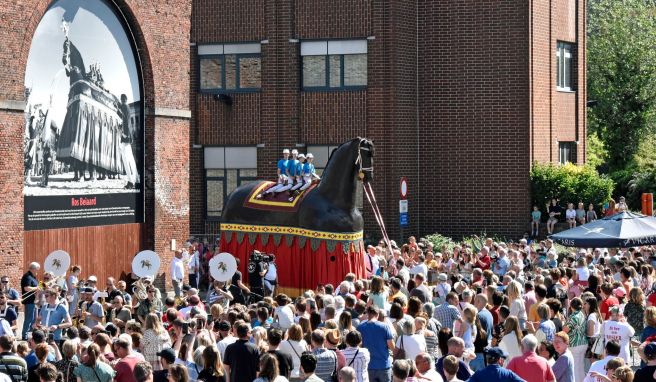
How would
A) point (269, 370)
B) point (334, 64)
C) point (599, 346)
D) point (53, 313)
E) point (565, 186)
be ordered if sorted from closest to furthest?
point (269, 370)
point (599, 346)
point (53, 313)
point (565, 186)
point (334, 64)

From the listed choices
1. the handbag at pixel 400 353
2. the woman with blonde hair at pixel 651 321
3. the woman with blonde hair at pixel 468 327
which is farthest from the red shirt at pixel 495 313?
the handbag at pixel 400 353

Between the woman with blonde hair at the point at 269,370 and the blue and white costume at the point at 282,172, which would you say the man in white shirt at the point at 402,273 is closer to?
the blue and white costume at the point at 282,172

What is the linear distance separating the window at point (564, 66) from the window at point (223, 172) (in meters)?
10.3

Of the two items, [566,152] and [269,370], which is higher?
[566,152]

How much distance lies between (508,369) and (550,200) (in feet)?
89.2

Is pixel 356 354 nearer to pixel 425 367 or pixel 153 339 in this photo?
pixel 425 367

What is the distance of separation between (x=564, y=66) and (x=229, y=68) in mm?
11122

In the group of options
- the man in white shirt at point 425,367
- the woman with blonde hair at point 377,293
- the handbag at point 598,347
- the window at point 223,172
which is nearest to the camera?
the man in white shirt at point 425,367

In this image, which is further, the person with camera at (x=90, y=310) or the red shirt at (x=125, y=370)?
the person with camera at (x=90, y=310)

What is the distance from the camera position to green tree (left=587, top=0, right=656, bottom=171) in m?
56.3

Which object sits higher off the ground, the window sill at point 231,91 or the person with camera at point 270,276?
the window sill at point 231,91

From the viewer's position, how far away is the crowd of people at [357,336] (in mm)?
13953

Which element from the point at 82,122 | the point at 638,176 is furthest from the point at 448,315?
the point at 638,176

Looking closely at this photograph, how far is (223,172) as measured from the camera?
42.8 m
